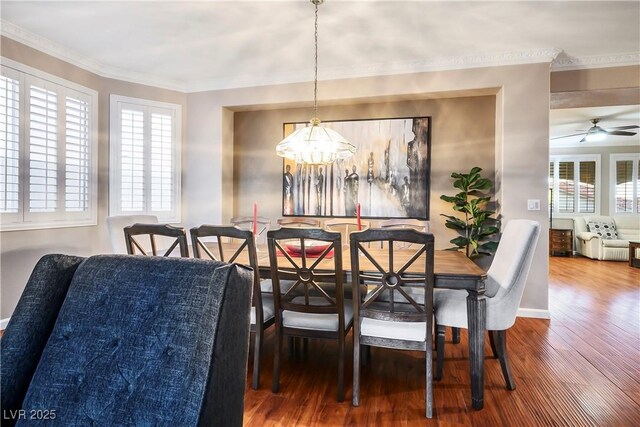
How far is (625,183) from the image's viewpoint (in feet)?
25.8

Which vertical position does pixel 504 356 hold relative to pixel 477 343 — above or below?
below

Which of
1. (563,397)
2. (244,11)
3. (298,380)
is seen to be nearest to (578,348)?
(563,397)

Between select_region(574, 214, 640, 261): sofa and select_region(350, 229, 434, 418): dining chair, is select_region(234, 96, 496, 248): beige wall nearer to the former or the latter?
select_region(350, 229, 434, 418): dining chair

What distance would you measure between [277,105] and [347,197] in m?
1.43

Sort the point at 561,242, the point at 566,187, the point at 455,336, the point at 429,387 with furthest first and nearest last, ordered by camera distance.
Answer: the point at 566,187 → the point at 561,242 → the point at 455,336 → the point at 429,387

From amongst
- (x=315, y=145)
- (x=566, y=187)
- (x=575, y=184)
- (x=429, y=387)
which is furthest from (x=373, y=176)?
(x=575, y=184)

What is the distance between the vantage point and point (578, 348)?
2.83 m

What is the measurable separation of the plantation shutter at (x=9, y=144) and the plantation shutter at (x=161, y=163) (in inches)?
52.5

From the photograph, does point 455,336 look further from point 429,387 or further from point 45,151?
point 45,151

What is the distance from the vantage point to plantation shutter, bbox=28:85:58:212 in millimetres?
3264

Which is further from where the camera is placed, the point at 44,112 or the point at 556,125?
the point at 556,125

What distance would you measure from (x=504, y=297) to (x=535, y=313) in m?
1.96

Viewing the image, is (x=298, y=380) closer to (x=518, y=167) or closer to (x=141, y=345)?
(x=141, y=345)

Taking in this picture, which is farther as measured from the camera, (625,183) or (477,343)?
(625,183)
